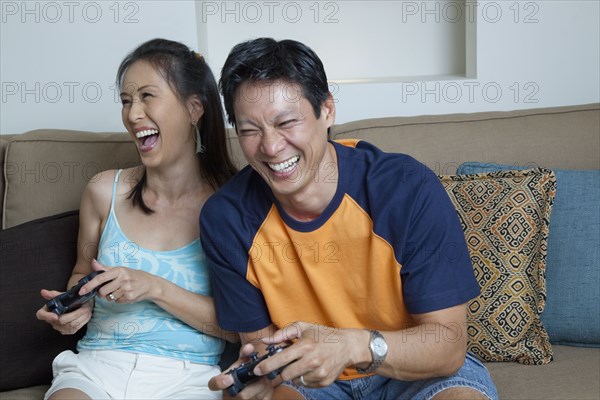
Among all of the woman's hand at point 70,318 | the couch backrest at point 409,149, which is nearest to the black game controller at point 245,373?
Result: the woman's hand at point 70,318

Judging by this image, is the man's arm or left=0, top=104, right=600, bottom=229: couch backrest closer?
the man's arm

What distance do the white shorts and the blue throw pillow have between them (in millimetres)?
816

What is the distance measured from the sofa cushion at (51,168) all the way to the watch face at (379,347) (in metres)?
→ 0.95

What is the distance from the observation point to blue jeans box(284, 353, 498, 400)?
1.47 m

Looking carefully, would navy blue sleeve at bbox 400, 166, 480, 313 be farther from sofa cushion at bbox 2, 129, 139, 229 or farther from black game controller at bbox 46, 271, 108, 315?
sofa cushion at bbox 2, 129, 139, 229

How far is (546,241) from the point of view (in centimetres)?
182

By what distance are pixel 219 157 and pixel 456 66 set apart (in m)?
1.27

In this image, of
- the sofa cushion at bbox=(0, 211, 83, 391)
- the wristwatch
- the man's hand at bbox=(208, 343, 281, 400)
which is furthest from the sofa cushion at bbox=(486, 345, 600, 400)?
the sofa cushion at bbox=(0, 211, 83, 391)

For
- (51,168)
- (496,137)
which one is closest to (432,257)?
(496,137)

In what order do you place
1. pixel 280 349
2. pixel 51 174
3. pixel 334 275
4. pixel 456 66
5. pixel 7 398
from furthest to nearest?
pixel 456 66
pixel 51 174
pixel 7 398
pixel 334 275
pixel 280 349

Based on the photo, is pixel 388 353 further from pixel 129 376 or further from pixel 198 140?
pixel 198 140

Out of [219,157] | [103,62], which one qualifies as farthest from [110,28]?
[219,157]

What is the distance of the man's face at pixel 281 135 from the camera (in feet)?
4.73

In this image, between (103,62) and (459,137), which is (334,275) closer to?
(459,137)
